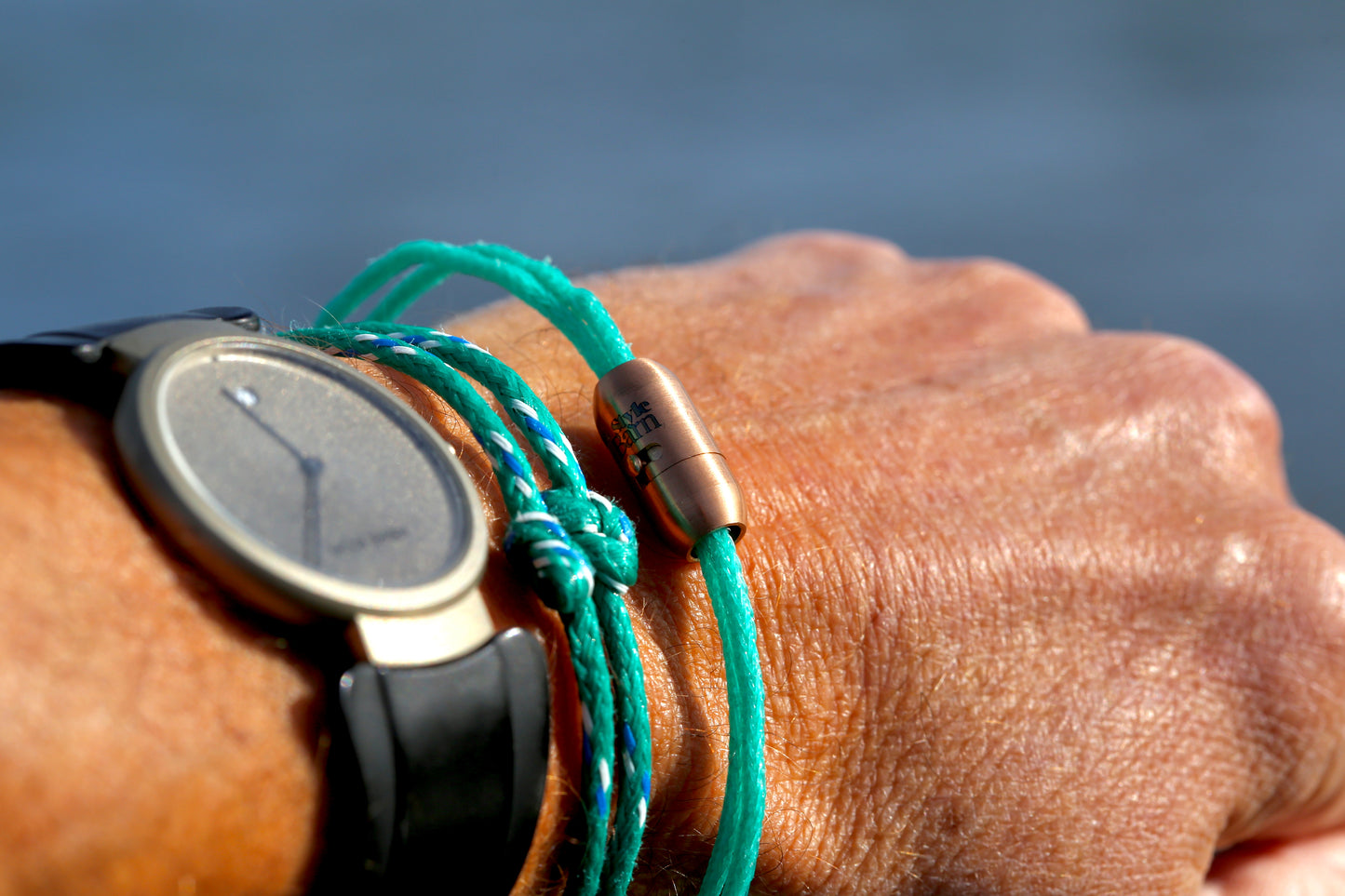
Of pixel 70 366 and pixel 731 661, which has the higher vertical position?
pixel 70 366

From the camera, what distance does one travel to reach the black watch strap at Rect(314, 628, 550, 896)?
18.1 inches

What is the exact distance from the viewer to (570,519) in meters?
0.57

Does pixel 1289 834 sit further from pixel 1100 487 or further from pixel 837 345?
pixel 837 345

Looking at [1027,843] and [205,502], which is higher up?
[205,502]

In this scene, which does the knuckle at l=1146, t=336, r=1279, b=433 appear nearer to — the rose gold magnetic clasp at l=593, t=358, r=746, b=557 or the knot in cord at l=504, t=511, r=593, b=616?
the rose gold magnetic clasp at l=593, t=358, r=746, b=557

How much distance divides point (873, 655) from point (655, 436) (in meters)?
0.23

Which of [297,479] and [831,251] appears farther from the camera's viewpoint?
[831,251]

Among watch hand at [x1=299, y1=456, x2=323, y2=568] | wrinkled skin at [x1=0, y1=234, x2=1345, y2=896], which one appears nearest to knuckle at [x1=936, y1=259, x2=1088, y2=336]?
wrinkled skin at [x1=0, y1=234, x2=1345, y2=896]

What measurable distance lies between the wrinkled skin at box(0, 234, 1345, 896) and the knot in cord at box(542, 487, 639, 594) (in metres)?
0.05

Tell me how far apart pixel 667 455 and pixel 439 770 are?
0.23 meters

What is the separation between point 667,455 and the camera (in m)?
0.62

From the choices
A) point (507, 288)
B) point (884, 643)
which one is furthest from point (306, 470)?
point (884, 643)

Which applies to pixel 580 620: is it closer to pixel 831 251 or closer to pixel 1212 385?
pixel 1212 385

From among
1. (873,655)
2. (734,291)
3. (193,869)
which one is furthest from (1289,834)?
(193,869)
